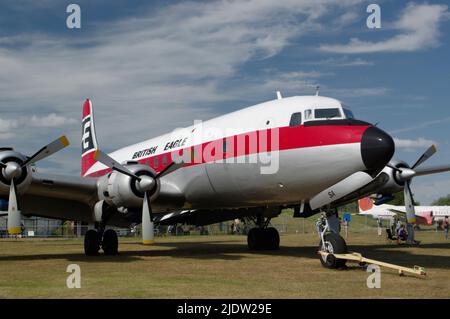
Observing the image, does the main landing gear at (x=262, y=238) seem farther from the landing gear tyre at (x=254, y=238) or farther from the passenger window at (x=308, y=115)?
the passenger window at (x=308, y=115)

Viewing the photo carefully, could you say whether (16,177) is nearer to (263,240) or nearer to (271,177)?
(271,177)

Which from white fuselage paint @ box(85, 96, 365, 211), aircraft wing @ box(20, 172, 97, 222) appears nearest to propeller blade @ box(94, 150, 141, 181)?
aircraft wing @ box(20, 172, 97, 222)

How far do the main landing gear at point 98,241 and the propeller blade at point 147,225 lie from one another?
255 centimetres

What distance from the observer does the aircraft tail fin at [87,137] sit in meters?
24.6

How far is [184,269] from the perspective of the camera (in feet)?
41.5

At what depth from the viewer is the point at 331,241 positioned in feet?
40.8

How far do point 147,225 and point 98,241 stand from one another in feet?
9.33

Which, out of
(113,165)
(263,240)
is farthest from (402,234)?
(113,165)

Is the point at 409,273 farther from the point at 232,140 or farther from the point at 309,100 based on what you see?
the point at 232,140

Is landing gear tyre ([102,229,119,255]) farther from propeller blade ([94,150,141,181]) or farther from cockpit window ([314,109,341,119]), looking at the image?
cockpit window ([314,109,341,119])

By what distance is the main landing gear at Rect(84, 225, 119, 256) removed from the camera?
54.5 feet
